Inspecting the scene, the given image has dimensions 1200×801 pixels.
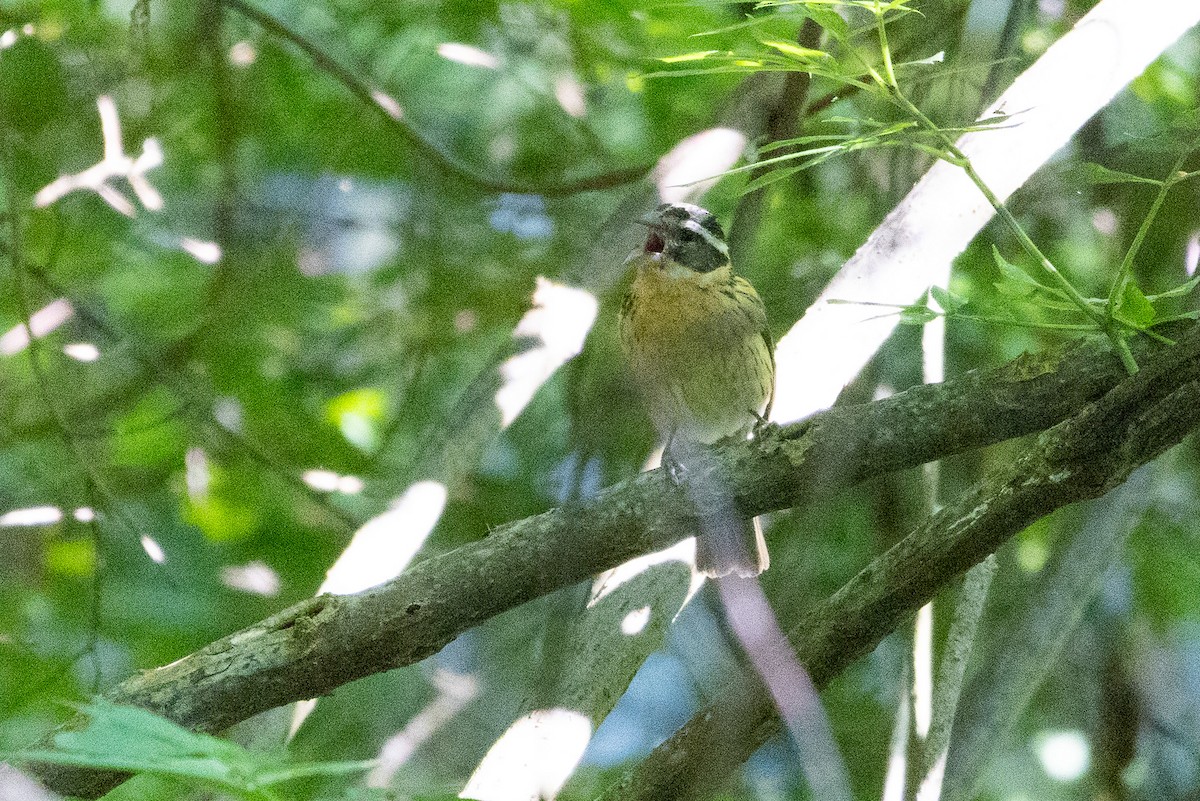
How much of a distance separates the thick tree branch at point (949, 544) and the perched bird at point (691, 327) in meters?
1.74

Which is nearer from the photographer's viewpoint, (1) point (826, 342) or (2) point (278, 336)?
(1) point (826, 342)

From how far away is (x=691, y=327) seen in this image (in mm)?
4363

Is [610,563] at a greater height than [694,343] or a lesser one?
lesser

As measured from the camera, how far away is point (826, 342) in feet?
10.6

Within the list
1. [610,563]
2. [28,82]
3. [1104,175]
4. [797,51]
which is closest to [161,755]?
[797,51]

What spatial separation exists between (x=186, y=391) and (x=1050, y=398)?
3120mm

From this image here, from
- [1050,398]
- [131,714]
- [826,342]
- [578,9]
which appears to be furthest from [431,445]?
[131,714]

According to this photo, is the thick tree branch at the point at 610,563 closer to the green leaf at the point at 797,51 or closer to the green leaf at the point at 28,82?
the green leaf at the point at 797,51

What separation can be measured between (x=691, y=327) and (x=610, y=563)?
6.42ft

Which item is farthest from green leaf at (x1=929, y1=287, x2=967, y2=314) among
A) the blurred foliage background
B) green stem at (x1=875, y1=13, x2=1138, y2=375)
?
the blurred foliage background

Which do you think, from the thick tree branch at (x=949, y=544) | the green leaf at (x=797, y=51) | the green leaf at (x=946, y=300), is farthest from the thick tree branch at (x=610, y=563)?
the green leaf at (x=797, y=51)

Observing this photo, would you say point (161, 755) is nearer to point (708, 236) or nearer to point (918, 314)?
point (918, 314)

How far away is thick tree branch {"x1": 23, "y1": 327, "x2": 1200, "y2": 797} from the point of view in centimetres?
230

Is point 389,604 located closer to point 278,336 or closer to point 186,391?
point 186,391
